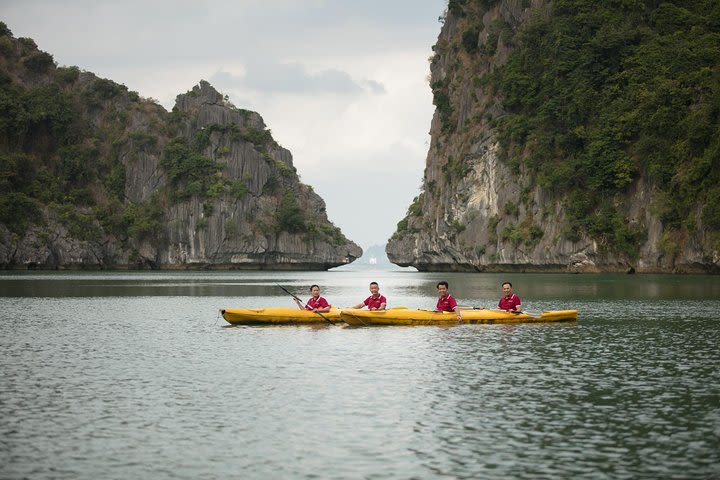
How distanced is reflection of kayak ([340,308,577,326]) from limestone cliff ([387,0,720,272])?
3972cm

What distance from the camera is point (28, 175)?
11894cm

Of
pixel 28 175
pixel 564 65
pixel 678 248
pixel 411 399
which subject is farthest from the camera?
pixel 28 175

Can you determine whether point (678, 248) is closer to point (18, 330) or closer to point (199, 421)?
point (18, 330)

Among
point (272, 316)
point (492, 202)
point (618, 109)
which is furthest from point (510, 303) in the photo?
point (492, 202)

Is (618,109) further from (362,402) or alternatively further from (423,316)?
(362,402)

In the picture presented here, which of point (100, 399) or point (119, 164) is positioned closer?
point (100, 399)

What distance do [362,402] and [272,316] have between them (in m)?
13.9

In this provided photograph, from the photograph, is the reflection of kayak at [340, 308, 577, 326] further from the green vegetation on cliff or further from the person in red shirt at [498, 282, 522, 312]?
the green vegetation on cliff

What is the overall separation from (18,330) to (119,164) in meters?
113

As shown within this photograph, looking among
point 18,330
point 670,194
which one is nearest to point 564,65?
point 670,194

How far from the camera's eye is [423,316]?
2775 centimetres

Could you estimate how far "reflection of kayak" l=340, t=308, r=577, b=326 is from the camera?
1077 inches

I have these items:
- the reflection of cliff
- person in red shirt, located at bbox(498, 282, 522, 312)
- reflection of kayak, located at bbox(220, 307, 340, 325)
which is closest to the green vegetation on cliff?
person in red shirt, located at bbox(498, 282, 522, 312)

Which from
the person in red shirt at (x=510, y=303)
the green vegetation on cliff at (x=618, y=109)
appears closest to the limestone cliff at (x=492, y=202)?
the green vegetation on cliff at (x=618, y=109)
